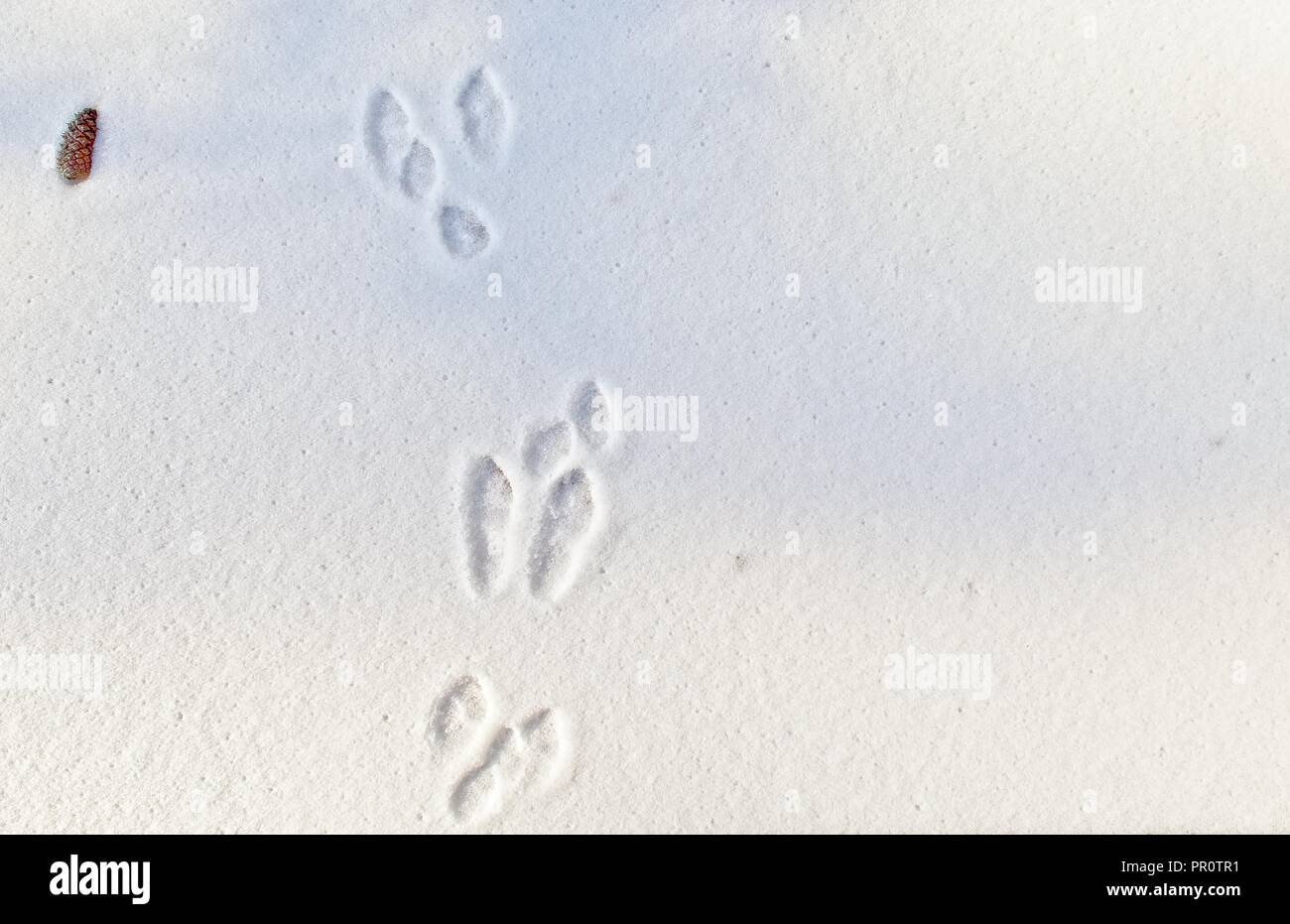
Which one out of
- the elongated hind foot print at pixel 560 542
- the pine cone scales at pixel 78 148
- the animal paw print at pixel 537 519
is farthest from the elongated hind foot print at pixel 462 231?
the pine cone scales at pixel 78 148

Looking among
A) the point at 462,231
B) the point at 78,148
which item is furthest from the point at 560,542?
the point at 78,148

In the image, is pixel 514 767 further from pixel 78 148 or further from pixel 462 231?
pixel 78 148

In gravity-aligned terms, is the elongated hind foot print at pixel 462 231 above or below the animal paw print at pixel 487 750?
above

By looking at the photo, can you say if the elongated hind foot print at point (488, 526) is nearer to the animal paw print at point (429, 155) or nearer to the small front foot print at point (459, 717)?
the small front foot print at point (459, 717)

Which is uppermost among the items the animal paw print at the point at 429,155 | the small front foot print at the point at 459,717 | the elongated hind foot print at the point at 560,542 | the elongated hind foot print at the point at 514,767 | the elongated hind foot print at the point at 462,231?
the animal paw print at the point at 429,155

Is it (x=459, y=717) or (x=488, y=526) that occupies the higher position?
(x=488, y=526)

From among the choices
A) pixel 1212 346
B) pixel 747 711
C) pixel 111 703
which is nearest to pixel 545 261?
pixel 747 711

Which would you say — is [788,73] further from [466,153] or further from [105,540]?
[105,540]

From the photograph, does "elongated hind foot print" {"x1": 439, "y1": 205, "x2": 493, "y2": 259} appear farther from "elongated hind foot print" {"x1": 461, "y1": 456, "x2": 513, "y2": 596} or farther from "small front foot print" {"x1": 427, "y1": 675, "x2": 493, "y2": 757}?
"small front foot print" {"x1": 427, "y1": 675, "x2": 493, "y2": 757}
